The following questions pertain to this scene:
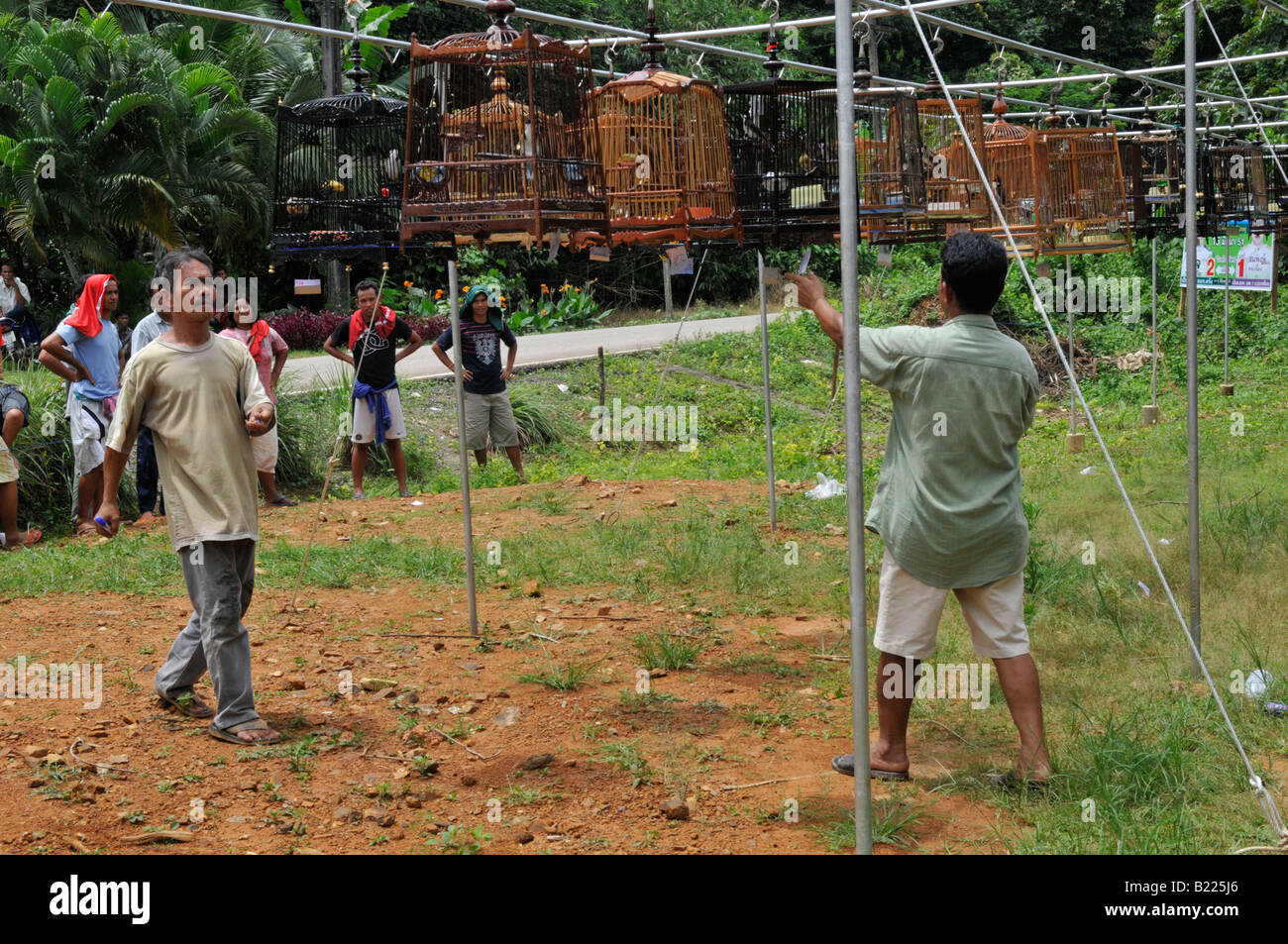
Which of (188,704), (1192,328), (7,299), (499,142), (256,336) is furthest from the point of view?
(7,299)

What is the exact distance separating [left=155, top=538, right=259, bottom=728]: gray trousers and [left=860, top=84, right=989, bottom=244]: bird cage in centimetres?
357

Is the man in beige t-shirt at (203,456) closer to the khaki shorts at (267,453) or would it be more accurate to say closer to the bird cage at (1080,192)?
the khaki shorts at (267,453)

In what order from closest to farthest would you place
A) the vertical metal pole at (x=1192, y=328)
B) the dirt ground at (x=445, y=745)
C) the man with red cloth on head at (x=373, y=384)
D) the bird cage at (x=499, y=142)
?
the dirt ground at (x=445, y=745), the bird cage at (x=499, y=142), the vertical metal pole at (x=1192, y=328), the man with red cloth on head at (x=373, y=384)

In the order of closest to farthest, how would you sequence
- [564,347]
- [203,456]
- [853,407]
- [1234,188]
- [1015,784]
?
1. [853,407]
2. [1015,784]
3. [203,456]
4. [1234,188]
5. [564,347]

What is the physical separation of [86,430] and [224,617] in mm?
4664

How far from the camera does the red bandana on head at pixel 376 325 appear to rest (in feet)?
33.9

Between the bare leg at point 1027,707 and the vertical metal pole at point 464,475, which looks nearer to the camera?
the bare leg at point 1027,707

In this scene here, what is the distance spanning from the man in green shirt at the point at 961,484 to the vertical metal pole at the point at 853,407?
1078 mm

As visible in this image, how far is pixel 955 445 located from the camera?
4.32 m

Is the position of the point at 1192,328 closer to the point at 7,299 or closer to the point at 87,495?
the point at 87,495

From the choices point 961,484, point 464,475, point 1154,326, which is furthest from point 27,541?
point 1154,326

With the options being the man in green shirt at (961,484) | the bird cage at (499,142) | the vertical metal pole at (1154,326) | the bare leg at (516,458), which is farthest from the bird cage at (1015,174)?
the bare leg at (516,458)

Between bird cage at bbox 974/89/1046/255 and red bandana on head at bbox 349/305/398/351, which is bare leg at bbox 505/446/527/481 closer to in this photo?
red bandana on head at bbox 349/305/398/351

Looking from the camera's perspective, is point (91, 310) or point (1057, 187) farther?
point (1057, 187)
